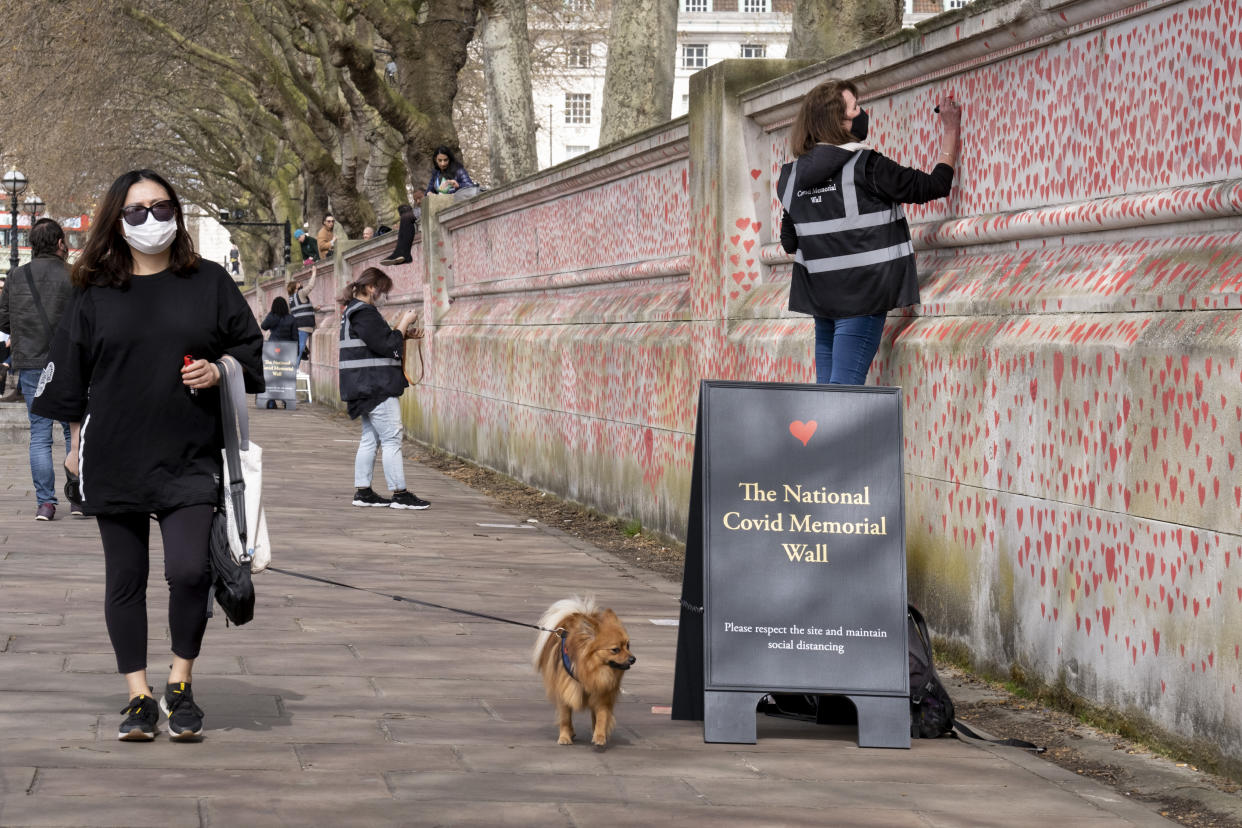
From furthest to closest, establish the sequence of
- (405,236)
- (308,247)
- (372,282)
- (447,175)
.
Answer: (308,247), (447,175), (405,236), (372,282)

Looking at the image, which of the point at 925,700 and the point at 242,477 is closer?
the point at 242,477

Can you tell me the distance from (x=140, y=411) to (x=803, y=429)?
83.0 inches

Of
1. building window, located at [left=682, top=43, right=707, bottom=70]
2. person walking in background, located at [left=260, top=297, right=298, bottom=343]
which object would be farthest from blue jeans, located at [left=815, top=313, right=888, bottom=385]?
building window, located at [left=682, top=43, right=707, bottom=70]

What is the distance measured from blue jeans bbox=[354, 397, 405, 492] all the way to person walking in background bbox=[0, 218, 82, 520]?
2.40 m

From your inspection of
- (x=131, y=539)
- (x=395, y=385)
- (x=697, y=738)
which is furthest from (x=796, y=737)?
(x=395, y=385)

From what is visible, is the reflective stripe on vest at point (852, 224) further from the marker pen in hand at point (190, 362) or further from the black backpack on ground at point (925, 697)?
the marker pen in hand at point (190, 362)

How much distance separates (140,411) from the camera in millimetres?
5816

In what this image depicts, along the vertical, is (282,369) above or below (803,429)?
below

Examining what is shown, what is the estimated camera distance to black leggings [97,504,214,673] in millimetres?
5812

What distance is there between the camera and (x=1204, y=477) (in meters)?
5.54

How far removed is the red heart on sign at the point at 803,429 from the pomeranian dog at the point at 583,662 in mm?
888

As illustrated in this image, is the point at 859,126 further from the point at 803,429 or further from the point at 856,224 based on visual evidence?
the point at 803,429

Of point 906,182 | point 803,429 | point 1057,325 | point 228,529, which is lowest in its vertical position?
point 228,529

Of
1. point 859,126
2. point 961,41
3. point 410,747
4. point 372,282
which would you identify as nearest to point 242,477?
point 410,747
